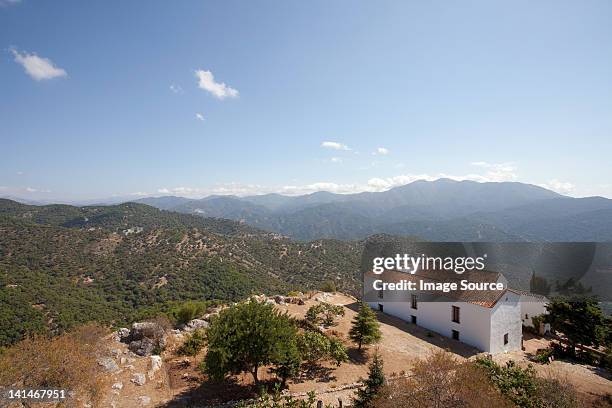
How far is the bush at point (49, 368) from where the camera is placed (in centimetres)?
1030

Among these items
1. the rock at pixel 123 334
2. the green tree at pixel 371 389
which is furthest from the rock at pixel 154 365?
the green tree at pixel 371 389

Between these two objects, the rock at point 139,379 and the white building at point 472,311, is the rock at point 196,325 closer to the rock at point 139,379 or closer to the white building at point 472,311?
the rock at point 139,379

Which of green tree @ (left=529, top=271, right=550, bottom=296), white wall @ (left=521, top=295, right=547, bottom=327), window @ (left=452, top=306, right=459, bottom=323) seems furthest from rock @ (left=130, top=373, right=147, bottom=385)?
green tree @ (left=529, top=271, right=550, bottom=296)

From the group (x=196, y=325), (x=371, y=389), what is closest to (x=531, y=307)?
(x=371, y=389)

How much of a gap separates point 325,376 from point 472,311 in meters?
12.5

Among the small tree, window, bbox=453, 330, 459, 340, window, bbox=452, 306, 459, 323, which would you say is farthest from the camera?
window, bbox=453, 330, 459, 340

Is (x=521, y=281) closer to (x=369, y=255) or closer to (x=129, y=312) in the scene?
(x=369, y=255)

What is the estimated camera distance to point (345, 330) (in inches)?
930

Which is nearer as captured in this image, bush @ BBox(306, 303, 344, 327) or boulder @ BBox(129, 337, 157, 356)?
boulder @ BBox(129, 337, 157, 356)

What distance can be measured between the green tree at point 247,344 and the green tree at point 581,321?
21166 mm

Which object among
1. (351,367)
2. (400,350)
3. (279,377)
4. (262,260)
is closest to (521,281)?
(400,350)

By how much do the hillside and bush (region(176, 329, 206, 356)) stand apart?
76.1ft

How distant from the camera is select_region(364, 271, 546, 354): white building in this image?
21656mm

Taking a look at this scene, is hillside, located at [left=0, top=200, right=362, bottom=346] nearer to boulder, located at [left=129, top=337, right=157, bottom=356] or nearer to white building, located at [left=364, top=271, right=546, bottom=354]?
boulder, located at [left=129, top=337, right=157, bottom=356]
